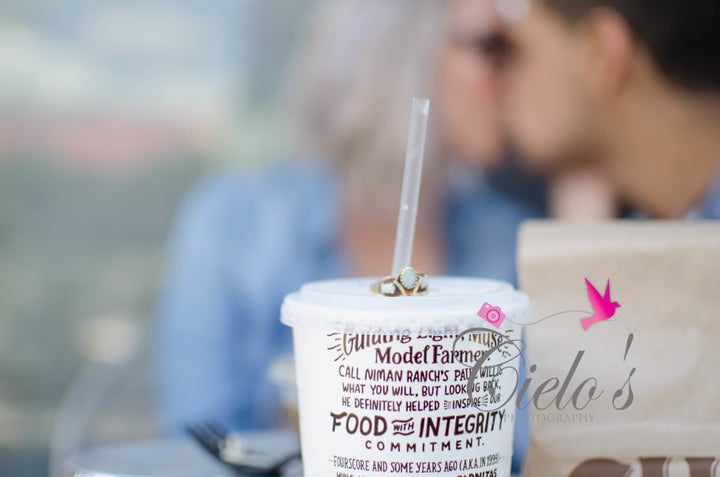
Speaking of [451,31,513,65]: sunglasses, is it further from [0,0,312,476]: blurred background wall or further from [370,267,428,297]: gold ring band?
[370,267,428,297]: gold ring band

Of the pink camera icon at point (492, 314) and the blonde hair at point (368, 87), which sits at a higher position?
the blonde hair at point (368, 87)

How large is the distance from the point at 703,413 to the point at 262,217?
4.71 feet

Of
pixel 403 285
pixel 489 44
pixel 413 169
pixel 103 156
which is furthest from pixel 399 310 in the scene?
pixel 103 156

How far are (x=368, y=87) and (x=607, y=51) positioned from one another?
0.58 meters

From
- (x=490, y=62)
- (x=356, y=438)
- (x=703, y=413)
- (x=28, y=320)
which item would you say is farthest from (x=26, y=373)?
(x=703, y=413)

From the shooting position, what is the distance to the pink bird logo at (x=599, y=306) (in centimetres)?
72

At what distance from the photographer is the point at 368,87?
1936mm

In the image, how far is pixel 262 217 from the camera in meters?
2.00

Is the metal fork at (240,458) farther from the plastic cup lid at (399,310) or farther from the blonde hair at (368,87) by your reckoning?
the blonde hair at (368,87)

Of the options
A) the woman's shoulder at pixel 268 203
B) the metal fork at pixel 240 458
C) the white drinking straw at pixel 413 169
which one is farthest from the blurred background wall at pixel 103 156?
the white drinking straw at pixel 413 169

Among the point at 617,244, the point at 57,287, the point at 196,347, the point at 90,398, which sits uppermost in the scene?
the point at 617,244

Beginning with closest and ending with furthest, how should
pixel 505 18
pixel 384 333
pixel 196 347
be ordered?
pixel 384 333 → pixel 505 18 → pixel 196 347

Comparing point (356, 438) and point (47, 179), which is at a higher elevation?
point (47, 179)

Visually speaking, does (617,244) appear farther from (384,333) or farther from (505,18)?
(505,18)
